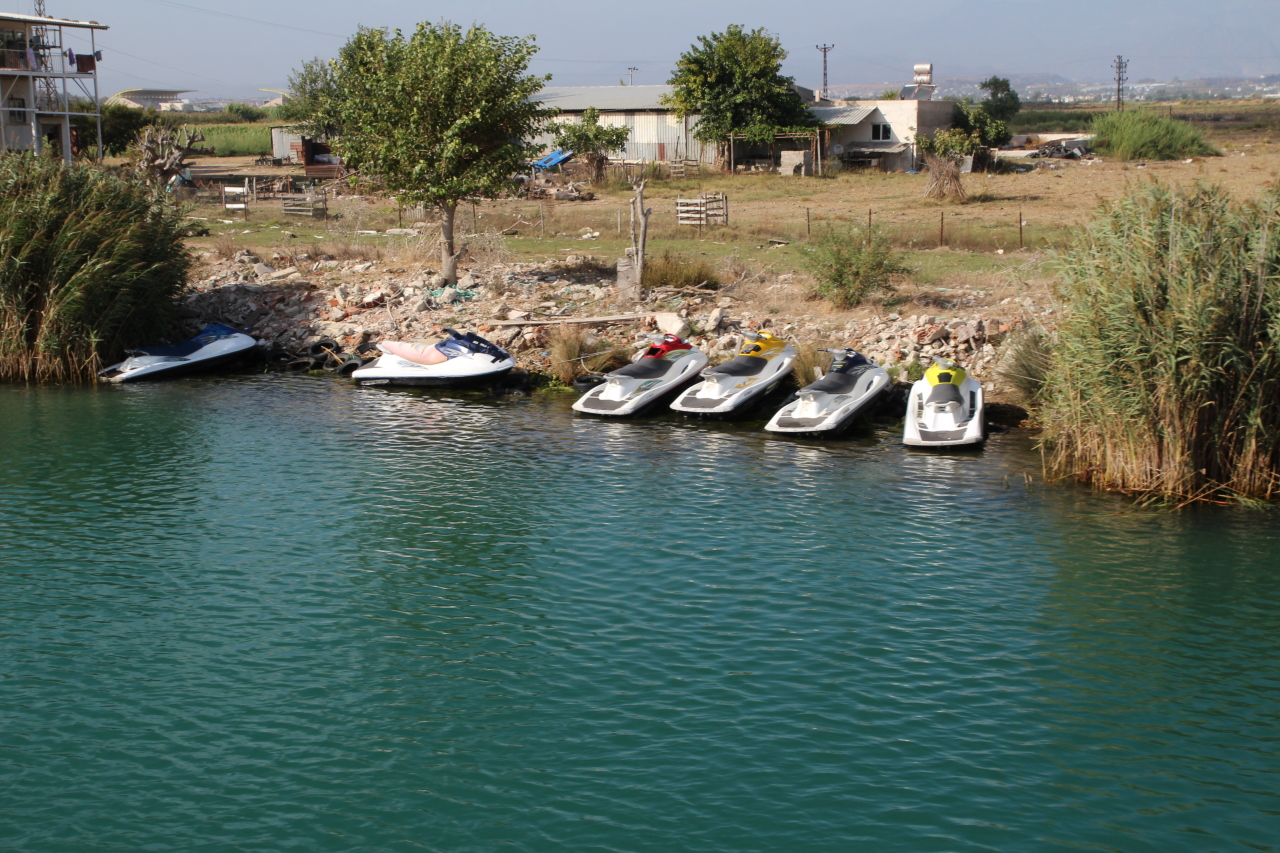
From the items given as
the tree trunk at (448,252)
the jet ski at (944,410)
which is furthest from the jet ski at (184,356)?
the jet ski at (944,410)

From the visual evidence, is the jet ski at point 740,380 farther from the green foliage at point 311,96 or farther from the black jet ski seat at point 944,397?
the green foliage at point 311,96

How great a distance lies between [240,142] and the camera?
91.7 m

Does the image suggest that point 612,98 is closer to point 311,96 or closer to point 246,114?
point 311,96

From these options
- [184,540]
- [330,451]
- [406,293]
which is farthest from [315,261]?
[184,540]

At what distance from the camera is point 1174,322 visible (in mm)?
15625

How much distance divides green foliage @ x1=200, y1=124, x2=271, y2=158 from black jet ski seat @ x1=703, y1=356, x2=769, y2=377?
77.6 meters

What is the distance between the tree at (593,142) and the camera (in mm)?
59938

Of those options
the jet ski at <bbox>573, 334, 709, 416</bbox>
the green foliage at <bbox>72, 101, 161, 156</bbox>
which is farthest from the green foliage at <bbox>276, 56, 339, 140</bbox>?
the jet ski at <bbox>573, 334, 709, 416</bbox>

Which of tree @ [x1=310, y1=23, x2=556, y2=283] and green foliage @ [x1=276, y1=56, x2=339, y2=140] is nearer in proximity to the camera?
tree @ [x1=310, y1=23, x2=556, y2=283]

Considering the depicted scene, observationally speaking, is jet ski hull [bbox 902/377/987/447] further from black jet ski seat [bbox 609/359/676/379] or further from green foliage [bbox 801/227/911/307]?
green foliage [bbox 801/227/911/307]

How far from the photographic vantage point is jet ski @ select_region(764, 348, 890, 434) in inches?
792

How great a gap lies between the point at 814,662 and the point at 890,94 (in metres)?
91.6

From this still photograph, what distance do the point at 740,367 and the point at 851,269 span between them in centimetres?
537

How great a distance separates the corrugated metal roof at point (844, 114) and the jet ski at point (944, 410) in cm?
5055
